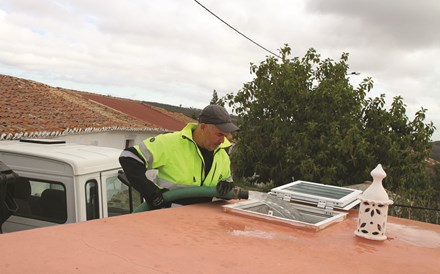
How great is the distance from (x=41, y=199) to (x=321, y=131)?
722 centimetres

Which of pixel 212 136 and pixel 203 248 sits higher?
pixel 212 136

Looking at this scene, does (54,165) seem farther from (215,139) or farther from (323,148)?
(323,148)

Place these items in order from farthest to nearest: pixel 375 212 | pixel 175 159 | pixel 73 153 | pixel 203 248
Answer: pixel 73 153 → pixel 175 159 → pixel 375 212 → pixel 203 248

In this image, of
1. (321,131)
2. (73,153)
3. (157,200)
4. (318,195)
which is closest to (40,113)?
(321,131)

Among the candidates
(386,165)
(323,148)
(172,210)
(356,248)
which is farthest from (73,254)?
(386,165)

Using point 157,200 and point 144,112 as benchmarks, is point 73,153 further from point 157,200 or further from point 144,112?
point 144,112

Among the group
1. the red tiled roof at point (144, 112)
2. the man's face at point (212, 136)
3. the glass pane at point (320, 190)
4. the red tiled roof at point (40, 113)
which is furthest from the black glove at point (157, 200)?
the red tiled roof at point (144, 112)

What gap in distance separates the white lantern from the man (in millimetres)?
869

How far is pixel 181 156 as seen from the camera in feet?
9.93

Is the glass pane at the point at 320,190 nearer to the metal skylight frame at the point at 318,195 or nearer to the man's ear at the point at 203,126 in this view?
the metal skylight frame at the point at 318,195

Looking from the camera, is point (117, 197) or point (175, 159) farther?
point (117, 197)

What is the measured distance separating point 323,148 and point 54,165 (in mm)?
6808

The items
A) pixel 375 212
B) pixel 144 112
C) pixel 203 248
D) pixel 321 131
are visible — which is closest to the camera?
pixel 203 248

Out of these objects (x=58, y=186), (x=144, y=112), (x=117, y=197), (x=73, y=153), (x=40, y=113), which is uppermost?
(x=144, y=112)
